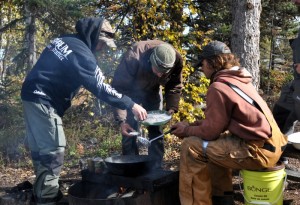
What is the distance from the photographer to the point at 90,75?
3.40m

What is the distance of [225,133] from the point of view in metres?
3.40

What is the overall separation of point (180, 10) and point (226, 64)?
124 inches

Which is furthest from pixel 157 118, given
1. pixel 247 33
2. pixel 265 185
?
pixel 247 33

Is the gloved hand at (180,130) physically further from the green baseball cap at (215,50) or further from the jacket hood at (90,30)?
the jacket hood at (90,30)

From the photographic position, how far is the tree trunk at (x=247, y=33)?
5652mm

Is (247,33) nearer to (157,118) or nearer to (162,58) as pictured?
(162,58)

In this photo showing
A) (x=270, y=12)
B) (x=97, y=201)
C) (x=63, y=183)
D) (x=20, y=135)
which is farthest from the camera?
(x=270, y=12)

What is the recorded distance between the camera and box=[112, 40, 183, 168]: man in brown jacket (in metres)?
3.94

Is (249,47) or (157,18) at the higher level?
(157,18)

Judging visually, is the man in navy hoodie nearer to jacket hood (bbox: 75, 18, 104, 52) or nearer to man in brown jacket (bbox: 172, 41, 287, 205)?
jacket hood (bbox: 75, 18, 104, 52)

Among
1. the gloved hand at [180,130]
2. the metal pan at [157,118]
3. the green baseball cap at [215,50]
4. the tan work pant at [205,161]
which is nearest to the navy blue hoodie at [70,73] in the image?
the metal pan at [157,118]

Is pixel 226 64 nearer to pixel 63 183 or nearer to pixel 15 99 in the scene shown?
pixel 63 183

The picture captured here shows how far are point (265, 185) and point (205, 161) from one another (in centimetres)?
57

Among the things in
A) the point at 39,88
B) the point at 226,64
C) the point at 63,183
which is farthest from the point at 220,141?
the point at 63,183
